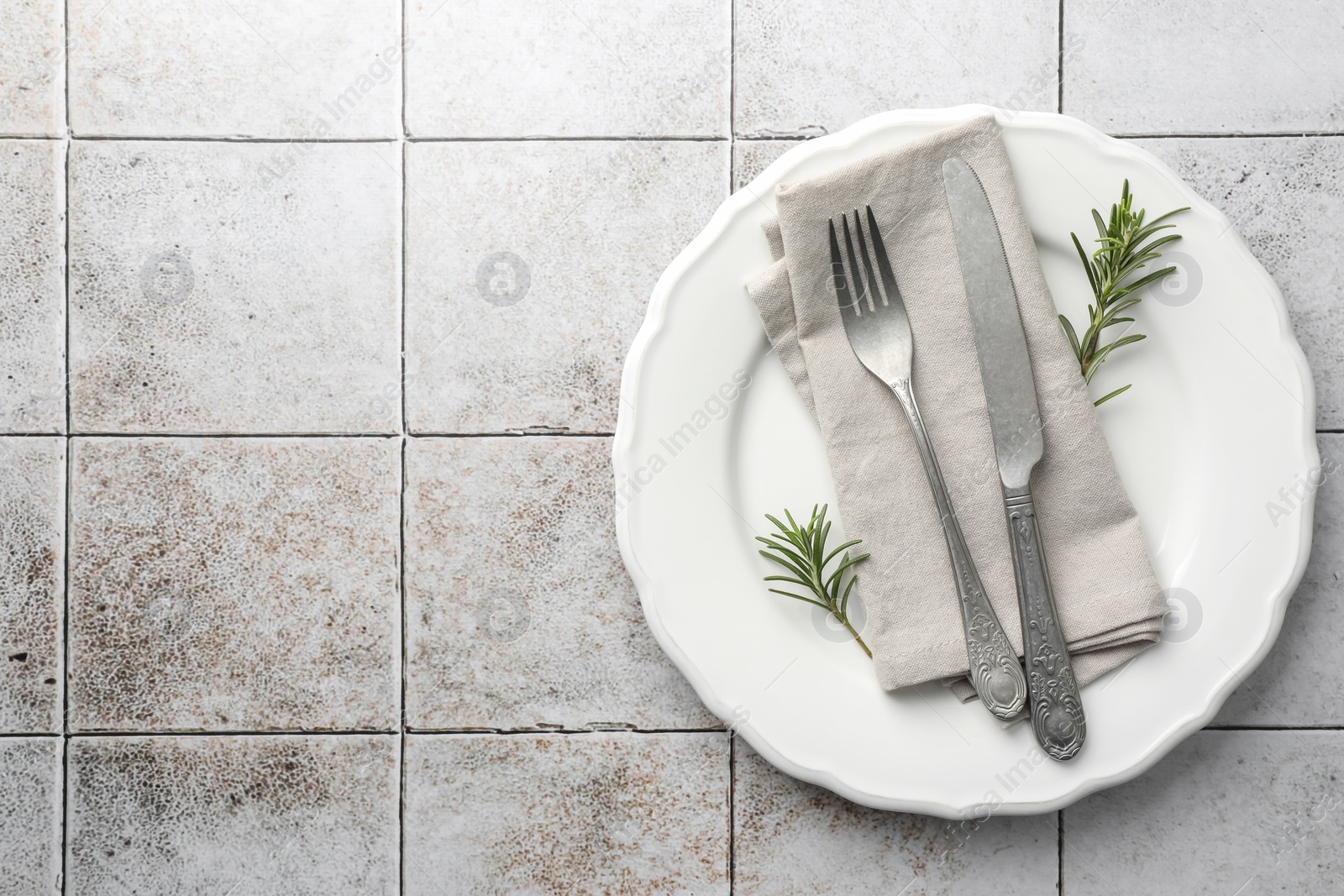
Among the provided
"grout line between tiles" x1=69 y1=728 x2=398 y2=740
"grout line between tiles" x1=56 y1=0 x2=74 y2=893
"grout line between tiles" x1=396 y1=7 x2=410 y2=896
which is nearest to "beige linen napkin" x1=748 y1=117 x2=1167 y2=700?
"grout line between tiles" x1=396 y1=7 x2=410 y2=896

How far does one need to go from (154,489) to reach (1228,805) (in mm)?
864

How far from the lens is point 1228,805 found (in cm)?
65

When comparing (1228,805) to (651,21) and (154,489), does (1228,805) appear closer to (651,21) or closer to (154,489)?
(651,21)

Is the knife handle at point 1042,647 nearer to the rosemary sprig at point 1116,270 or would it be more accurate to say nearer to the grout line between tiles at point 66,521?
the rosemary sprig at point 1116,270

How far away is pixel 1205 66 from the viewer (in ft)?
2.14

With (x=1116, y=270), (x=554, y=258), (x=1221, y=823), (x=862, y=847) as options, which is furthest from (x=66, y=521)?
(x=1221, y=823)

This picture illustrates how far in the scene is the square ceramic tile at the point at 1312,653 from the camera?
0.65 meters

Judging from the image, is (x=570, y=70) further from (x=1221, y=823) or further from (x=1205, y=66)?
(x=1221, y=823)

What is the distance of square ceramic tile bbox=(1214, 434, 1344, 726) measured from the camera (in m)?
0.65

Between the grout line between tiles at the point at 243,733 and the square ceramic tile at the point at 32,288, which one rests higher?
the square ceramic tile at the point at 32,288

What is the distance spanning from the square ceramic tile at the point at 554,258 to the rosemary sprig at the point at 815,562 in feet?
0.54

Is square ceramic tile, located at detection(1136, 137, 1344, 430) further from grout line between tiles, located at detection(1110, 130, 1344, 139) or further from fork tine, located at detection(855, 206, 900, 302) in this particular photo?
fork tine, located at detection(855, 206, 900, 302)

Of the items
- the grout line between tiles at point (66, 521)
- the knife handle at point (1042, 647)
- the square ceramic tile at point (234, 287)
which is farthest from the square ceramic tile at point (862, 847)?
the grout line between tiles at point (66, 521)

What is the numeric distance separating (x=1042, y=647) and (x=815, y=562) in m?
0.16
